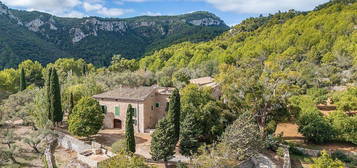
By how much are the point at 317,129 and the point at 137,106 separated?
63.8ft

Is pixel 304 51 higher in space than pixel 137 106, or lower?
higher

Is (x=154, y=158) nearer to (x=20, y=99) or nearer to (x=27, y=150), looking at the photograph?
(x=27, y=150)

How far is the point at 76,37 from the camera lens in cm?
12962

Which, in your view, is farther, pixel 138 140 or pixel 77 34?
pixel 77 34

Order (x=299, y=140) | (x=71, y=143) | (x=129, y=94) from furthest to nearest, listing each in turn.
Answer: (x=129, y=94) → (x=299, y=140) → (x=71, y=143)

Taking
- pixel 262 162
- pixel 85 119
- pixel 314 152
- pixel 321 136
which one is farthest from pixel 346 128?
pixel 85 119

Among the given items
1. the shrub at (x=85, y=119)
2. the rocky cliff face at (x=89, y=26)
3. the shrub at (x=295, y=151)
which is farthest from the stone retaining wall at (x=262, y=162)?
the rocky cliff face at (x=89, y=26)

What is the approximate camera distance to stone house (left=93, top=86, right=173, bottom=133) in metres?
29.1

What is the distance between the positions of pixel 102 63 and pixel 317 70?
272 ft

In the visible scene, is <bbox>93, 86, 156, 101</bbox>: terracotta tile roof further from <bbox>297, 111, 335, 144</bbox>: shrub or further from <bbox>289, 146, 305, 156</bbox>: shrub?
<bbox>297, 111, 335, 144</bbox>: shrub

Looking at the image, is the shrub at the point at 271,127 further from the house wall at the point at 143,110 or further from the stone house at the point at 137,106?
the house wall at the point at 143,110

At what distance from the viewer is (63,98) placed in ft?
113

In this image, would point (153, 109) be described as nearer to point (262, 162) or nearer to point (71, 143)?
point (71, 143)

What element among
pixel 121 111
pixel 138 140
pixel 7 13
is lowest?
pixel 138 140
